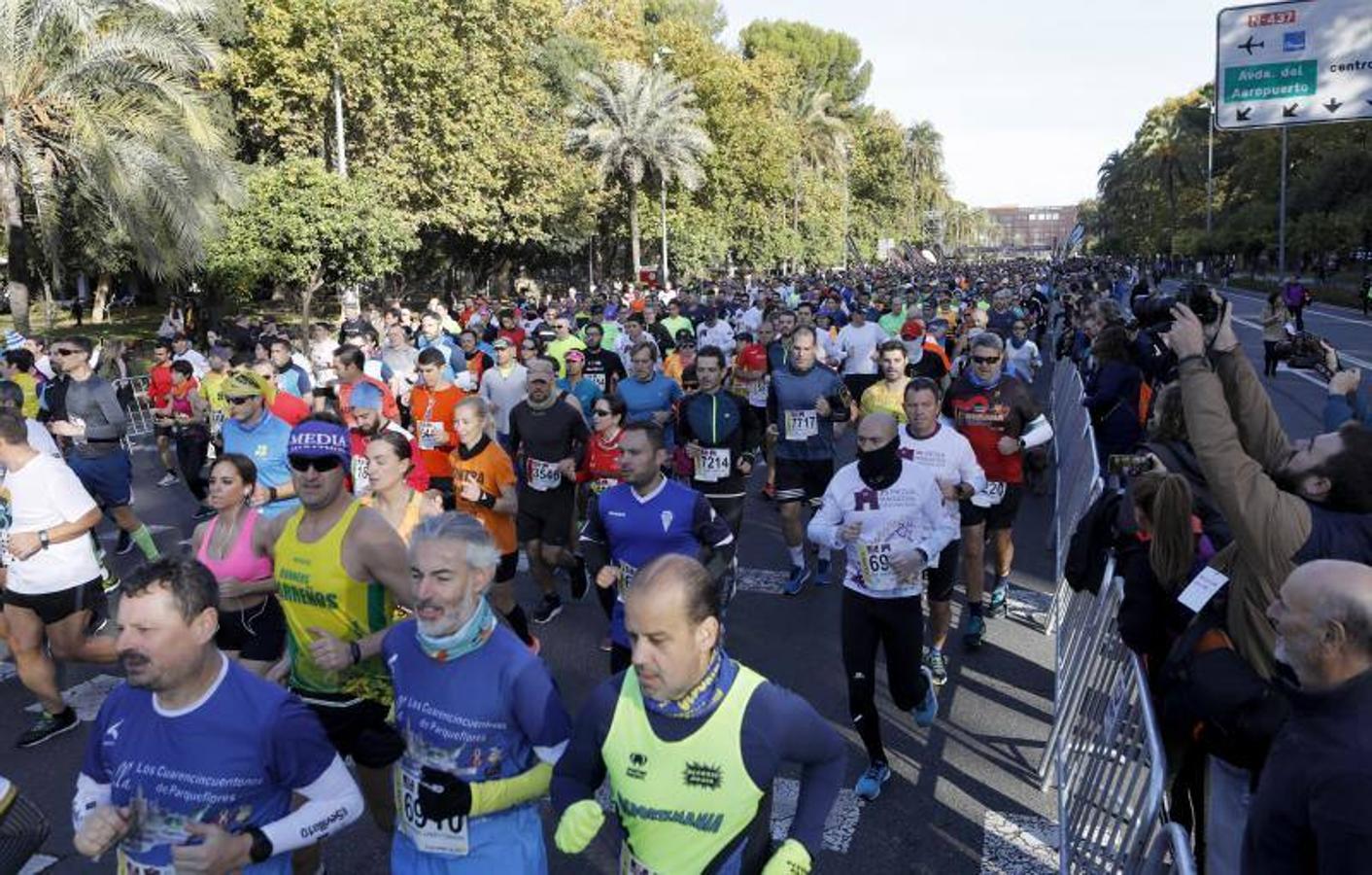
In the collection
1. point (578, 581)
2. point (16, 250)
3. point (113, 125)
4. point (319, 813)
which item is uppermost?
point (113, 125)

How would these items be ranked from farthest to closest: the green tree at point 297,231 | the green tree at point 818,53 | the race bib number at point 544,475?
the green tree at point 818,53, the green tree at point 297,231, the race bib number at point 544,475

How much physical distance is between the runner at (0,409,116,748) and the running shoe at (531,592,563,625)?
286cm

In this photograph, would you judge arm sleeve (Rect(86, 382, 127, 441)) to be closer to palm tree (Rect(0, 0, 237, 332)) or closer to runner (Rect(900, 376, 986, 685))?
runner (Rect(900, 376, 986, 685))

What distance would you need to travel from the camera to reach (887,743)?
5.52m

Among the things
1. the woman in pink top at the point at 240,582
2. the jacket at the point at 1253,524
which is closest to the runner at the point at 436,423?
the woman in pink top at the point at 240,582

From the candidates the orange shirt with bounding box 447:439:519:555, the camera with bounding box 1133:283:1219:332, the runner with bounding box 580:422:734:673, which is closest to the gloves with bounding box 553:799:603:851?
the runner with bounding box 580:422:734:673

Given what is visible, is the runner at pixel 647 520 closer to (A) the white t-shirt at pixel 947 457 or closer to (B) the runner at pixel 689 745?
(A) the white t-shirt at pixel 947 457

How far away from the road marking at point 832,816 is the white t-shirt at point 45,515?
3.89m

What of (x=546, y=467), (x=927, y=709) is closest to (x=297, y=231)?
(x=546, y=467)

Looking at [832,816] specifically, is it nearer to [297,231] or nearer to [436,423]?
[436,423]

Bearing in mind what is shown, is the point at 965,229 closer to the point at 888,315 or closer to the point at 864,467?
the point at 888,315

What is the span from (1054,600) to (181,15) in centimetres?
2043

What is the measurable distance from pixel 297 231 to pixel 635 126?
807 inches

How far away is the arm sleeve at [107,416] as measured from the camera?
8227mm
